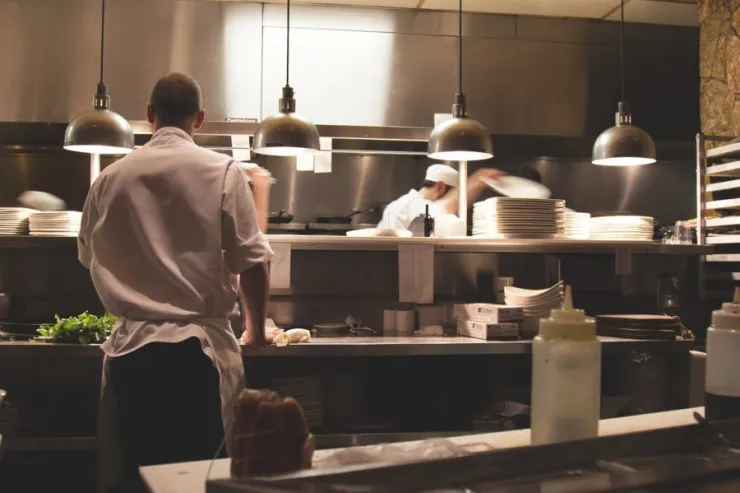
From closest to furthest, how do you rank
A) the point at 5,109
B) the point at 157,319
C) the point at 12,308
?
the point at 157,319 < the point at 12,308 < the point at 5,109

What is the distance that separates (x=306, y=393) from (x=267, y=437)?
8.43 ft

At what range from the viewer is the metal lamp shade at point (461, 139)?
3686 millimetres

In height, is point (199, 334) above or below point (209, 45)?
below

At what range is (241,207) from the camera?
2137mm

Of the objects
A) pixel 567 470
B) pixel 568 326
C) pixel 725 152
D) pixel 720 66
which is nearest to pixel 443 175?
pixel 725 152

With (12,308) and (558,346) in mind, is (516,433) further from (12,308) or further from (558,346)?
(12,308)

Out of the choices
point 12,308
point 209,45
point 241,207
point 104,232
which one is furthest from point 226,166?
point 209,45

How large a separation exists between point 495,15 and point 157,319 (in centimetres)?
457

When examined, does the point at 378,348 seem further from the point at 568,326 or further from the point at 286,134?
the point at 568,326

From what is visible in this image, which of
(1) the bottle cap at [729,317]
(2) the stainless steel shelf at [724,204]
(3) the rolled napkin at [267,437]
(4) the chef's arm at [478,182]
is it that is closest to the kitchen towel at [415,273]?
(2) the stainless steel shelf at [724,204]

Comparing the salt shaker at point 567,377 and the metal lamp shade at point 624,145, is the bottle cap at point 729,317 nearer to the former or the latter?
the salt shaker at point 567,377

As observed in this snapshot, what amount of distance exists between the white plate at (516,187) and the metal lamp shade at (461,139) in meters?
2.31

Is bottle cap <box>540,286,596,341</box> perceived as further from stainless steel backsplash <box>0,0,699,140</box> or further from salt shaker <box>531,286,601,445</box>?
stainless steel backsplash <box>0,0,699,140</box>

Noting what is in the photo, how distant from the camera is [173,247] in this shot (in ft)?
6.64
